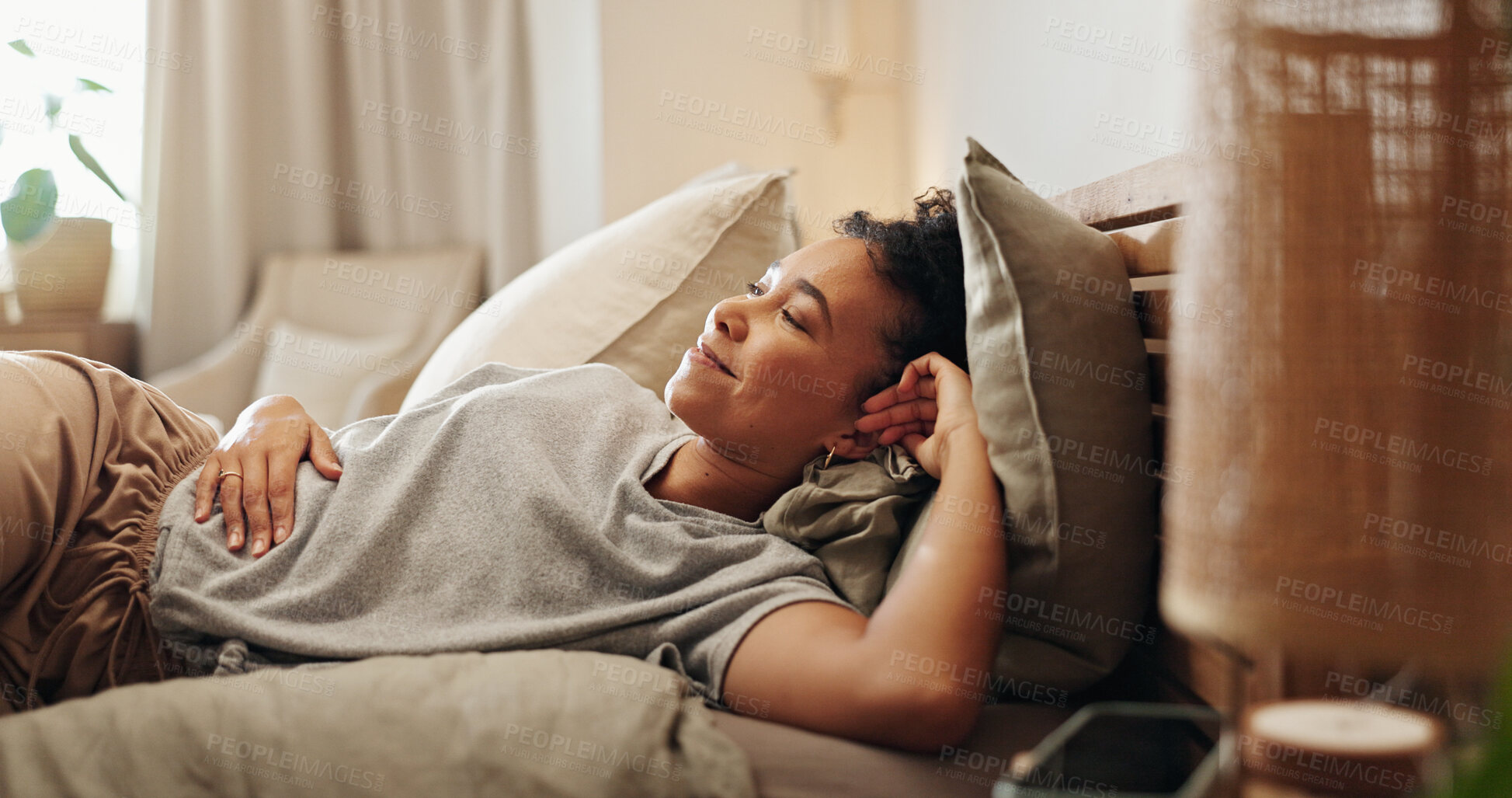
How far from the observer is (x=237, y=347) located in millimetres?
2564

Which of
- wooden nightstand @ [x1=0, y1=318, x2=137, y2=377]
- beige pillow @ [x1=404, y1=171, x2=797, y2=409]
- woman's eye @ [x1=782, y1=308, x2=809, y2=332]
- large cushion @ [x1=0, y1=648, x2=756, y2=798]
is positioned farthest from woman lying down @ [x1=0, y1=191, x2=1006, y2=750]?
wooden nightstand @ [x1=0, y1=318, x2=137, y2=377]

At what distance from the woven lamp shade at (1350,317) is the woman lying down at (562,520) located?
1.13 ft

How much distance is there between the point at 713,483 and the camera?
1.08 metres

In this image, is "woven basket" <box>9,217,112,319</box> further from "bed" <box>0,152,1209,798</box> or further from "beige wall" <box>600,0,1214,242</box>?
"bed" <box>0,152,1209,798</box>

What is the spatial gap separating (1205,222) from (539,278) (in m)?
1.31

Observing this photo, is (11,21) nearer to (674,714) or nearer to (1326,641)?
(674,714)

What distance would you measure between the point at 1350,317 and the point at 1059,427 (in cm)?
34

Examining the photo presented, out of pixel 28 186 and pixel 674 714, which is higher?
pixel 28 186

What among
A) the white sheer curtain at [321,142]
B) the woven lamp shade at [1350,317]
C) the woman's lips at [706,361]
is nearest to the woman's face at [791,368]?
the woman's lips at [706,361]

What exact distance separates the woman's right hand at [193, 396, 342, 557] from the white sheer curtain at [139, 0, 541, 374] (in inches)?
69.6

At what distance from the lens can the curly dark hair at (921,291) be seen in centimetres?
109

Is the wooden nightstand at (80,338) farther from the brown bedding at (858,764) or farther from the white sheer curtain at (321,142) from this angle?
the brown bedding at (858,764)

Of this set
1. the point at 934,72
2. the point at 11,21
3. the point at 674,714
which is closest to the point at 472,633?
the point at 674,714

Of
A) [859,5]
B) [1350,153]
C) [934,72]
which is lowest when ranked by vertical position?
[1350,153]
